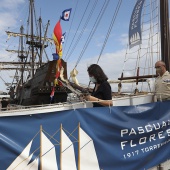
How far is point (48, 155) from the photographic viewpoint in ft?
9.71

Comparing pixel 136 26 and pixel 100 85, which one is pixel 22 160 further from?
pixel 136 26

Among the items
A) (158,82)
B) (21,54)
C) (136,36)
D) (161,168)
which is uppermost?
(21,54)

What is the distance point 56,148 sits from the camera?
3045 mm

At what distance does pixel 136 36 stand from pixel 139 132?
426cm

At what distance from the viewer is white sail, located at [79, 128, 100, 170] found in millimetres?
3232

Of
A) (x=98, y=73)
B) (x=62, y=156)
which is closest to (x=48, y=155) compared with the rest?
(x=62, y=156)

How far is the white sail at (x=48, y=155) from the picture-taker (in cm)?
292

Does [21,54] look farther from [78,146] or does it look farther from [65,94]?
[78,146]

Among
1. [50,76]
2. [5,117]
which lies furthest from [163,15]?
[50,76]

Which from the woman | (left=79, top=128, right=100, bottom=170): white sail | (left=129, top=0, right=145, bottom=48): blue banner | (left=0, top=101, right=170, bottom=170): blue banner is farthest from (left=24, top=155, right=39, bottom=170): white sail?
(left=129, top=0, right=145, bottom=48): blue banner

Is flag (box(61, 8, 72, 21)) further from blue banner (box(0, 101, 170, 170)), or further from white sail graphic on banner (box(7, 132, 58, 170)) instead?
white sail graphic on banner (box(7, 132, 58, 170))

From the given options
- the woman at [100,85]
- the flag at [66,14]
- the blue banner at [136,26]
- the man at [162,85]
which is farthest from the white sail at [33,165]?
the flag at [66,14]

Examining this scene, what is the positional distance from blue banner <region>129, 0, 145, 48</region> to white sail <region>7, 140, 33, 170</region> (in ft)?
17.9

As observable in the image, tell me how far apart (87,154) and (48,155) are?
59 cm
